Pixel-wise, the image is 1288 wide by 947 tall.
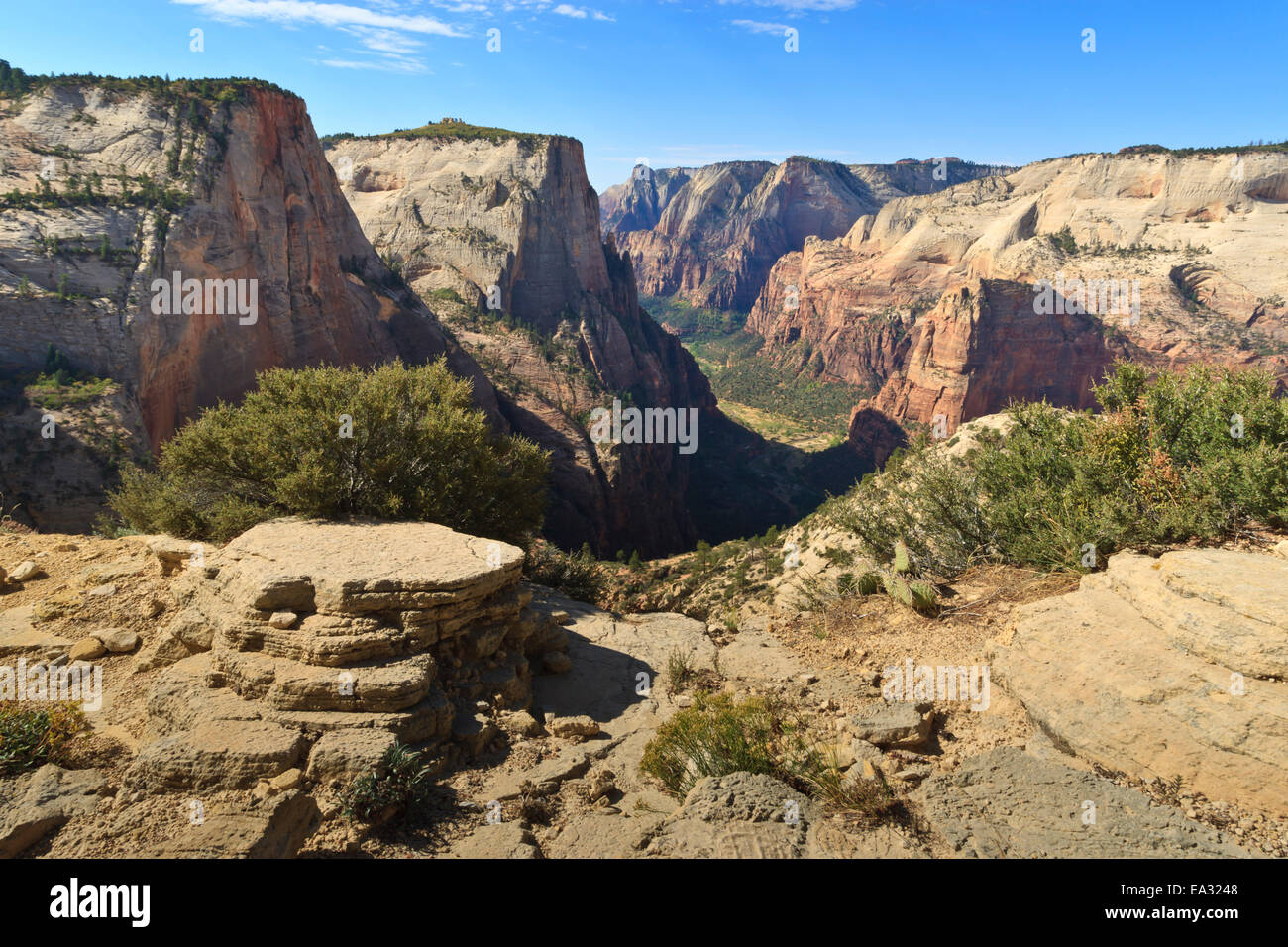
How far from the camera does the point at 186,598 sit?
9438 millimetres

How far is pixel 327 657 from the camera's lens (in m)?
7.68

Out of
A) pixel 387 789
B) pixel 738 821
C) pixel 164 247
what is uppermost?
pixel 164 247

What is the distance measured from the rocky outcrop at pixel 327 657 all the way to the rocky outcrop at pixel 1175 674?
7.04 m

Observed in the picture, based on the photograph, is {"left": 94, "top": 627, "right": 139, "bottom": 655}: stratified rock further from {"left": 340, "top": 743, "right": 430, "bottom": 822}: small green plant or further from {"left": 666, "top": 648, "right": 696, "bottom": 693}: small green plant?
{"left": 666, "top": 648, "right": 696, "bottom": 693}: small green plant

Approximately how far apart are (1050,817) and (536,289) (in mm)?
62971

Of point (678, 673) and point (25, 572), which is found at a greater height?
point (25, 572)

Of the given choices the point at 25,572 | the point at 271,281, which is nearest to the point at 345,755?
the point at 25,572

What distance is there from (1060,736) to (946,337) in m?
76.5

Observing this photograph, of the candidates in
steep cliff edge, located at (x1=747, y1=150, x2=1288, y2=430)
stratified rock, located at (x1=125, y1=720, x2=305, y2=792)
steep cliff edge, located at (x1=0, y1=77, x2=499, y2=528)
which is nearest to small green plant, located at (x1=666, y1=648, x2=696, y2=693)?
stratified rock, located at (x1=125, y1=720, x2=305, y2=792)

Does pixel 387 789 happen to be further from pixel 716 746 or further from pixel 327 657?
pixel 716 746

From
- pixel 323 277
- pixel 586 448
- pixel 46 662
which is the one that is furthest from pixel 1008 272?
pixel 46 662

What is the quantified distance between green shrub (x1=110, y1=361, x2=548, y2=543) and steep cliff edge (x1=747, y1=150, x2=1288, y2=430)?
6936cm

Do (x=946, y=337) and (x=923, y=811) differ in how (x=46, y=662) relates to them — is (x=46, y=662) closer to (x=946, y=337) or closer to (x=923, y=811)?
(x=923, y=811)
